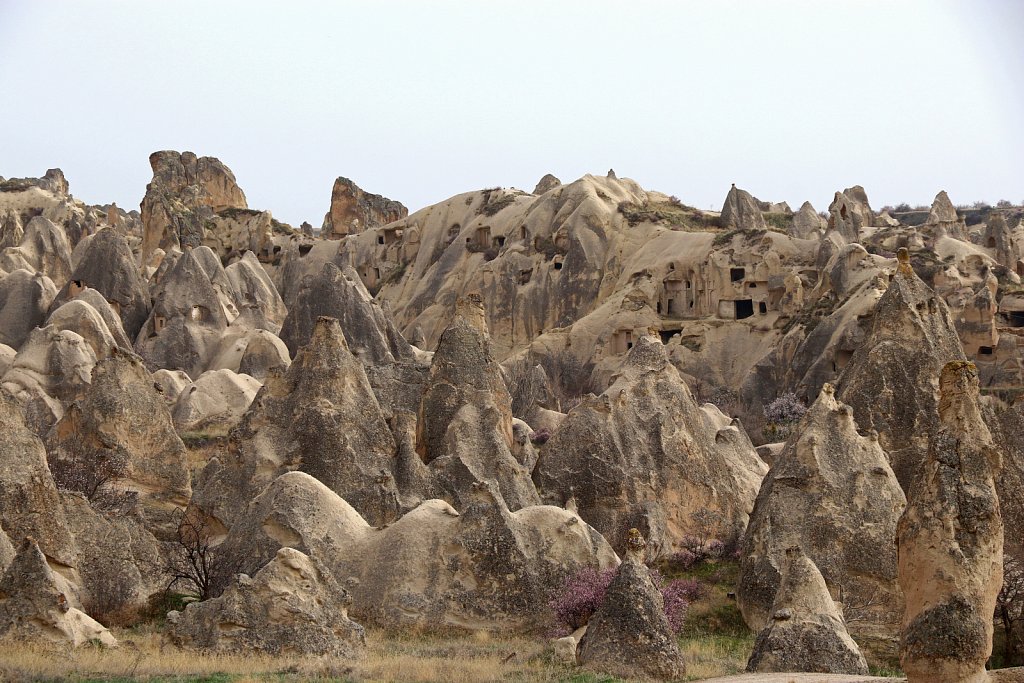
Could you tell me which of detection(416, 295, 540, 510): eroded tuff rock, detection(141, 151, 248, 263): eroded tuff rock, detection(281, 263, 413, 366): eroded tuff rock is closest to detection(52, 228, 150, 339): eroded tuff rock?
detection(281, 263, 413, 366): eroded tuff rock

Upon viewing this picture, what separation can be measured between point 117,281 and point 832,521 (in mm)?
39962

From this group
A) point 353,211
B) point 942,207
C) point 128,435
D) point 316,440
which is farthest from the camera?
point 353,211

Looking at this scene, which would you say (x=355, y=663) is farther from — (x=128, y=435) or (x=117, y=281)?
(x=117, y=281)

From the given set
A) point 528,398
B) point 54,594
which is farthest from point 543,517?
point 528,398

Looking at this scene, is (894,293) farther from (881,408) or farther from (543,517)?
(543,517)

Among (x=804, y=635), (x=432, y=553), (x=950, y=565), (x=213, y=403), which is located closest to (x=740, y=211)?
(x=213, y=403)

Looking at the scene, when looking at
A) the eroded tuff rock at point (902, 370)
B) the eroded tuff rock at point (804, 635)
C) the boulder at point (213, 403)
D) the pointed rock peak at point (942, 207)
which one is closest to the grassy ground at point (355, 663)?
the eroded tuff rock at point (804, 635)

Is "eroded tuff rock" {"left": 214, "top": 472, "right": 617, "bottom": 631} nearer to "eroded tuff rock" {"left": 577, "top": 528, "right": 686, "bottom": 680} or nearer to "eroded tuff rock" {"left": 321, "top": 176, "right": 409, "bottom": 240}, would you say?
"eroded tuff rock" {"left": 577, "top": 528, "right": 686, "bottom": 680}

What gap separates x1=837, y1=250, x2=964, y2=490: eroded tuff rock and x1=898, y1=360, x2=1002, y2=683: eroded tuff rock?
15163mm

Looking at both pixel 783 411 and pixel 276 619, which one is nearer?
pixel 276 619

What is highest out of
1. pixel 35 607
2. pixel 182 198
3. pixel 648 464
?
pixel 182 198

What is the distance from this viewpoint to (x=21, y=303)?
5350 cm

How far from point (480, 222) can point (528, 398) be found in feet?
113

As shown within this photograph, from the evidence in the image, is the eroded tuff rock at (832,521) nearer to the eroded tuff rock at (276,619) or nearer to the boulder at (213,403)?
the eroded tuff rock at (276,619)
